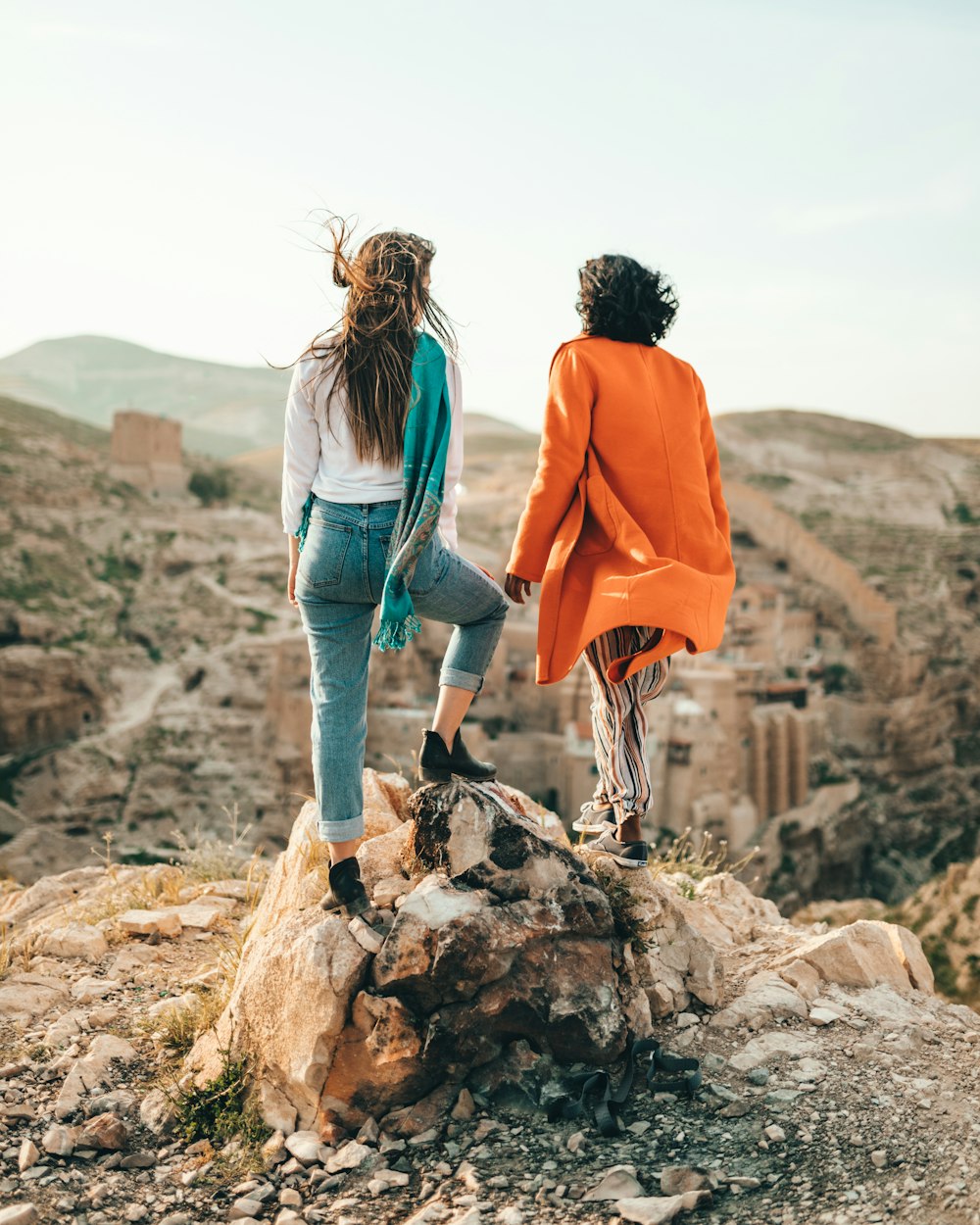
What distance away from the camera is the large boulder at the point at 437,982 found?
2771 millimetres

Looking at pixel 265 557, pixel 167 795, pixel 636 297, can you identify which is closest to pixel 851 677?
pixel 265 557

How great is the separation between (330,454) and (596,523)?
0.90 metres

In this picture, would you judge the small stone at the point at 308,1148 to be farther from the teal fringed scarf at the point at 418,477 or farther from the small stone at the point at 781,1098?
the teal fringed scarf at the point at 418,477

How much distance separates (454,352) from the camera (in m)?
2.93

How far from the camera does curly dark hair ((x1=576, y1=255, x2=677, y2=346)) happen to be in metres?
3.31

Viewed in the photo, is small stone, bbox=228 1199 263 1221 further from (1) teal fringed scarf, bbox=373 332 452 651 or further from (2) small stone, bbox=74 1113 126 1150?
(1) teal fringed scarf, bbox=373 332 452 651

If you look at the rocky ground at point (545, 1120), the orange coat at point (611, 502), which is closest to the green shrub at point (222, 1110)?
the rocky ground at point (545, 1120)

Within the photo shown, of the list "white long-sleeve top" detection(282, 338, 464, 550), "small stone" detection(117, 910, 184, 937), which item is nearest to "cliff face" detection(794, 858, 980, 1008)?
"small stone" detection(117, 910, 184, 937)

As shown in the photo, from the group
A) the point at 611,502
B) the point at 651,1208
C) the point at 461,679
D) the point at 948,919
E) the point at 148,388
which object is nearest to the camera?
the point at 651,1208

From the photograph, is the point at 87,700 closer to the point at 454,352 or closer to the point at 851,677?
the point at 454,352

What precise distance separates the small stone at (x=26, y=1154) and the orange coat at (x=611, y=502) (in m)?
1.89

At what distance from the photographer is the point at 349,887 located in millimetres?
2959

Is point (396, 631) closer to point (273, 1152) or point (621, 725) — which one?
point (621, 725)

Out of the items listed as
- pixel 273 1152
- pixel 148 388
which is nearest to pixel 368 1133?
pixel 273 1152
